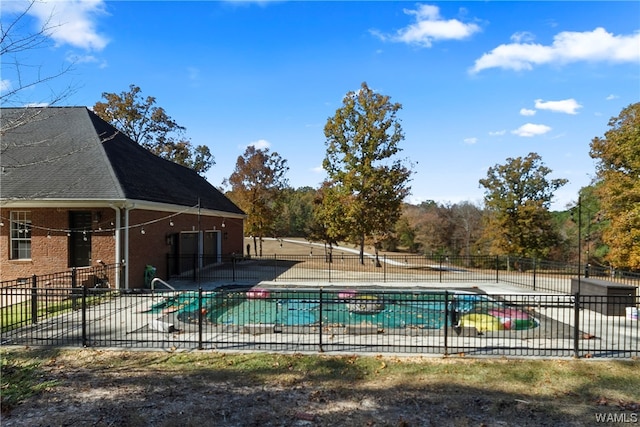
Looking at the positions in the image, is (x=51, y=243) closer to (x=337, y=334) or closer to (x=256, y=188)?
(x=337, y=334)

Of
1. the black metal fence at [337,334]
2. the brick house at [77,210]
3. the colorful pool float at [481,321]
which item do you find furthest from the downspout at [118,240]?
the colorful pool float at [481,321]

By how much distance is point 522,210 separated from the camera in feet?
96.9

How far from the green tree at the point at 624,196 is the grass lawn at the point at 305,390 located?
1633cm

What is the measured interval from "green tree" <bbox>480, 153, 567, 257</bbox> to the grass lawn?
2430 centimetres

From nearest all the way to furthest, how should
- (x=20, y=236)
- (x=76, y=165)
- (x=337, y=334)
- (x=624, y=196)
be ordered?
(x=337, y=334)
(x=20, y=236)
(x=76, y=165)
(x=624, y=196)

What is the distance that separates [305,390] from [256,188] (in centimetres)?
3247

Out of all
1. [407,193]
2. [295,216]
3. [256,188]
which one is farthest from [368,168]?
[295,216]

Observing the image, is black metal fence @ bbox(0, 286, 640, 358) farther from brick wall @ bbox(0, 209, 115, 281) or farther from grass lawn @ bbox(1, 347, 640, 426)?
brick wall @ bbox(0, 209, 115, 281)

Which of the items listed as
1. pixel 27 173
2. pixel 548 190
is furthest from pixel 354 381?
pixel 548 190

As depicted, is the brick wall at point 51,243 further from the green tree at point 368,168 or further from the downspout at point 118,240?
the green tree at point 368,168

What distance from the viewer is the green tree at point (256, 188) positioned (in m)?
37.3

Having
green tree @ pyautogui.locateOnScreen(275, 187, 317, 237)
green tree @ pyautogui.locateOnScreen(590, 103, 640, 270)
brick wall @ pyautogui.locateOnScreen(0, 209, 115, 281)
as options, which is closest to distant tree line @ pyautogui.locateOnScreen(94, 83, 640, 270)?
green tree @ pyautogui.locateOnScreen(590, 103, 640, 270)

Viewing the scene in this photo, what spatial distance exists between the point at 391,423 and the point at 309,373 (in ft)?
6.97

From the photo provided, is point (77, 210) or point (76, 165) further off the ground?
point (76, 165)
